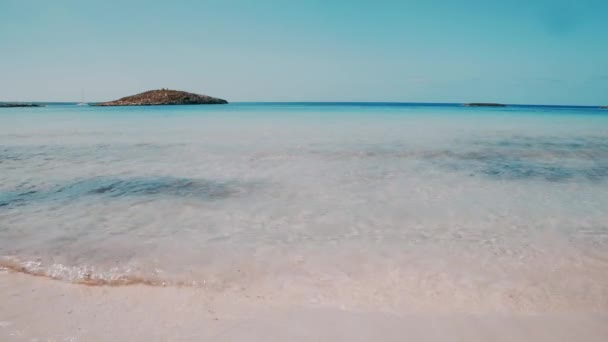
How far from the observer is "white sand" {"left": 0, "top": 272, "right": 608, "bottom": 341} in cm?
308

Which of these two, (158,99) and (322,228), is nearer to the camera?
(322,228)

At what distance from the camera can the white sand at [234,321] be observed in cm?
308

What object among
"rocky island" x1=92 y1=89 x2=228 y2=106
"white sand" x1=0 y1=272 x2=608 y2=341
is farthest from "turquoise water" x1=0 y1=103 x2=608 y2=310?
"rocky island" x1=92 y1=89 x2=228 y2=106

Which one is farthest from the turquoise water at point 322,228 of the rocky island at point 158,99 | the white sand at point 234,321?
the rocky island at point 158,99

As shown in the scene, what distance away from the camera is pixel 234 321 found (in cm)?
330

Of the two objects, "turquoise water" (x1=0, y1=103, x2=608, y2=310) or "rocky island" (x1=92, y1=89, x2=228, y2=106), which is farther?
"rocky island" (x1=92, y1=89, x2=228, y2=106)

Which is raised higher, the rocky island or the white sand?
the rocky island

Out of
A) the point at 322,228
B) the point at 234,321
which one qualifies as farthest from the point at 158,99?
the point at 234,321

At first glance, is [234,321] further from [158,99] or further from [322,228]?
[158,99]

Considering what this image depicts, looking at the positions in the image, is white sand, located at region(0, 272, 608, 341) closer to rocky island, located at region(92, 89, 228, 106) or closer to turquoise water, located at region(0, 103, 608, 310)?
turquoise water, located at region(0, 103, 608, 310)

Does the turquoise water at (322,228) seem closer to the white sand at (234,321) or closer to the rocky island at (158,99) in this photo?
the white sand at (234,321)

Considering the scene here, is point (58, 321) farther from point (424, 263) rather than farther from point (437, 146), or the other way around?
point (437, 146)

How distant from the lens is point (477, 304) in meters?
3.62

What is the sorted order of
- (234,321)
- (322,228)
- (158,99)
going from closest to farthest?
(234,321) → (322,228) → (158,99)
